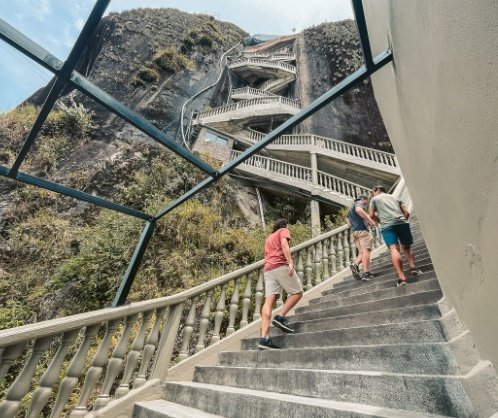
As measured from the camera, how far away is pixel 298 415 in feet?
5.09

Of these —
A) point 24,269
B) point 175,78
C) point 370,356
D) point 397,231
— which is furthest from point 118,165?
point 370,356

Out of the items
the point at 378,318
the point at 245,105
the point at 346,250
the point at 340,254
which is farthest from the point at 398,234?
the point at 245,105

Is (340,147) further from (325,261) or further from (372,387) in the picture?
(372,387)

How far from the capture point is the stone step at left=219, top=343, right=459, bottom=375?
163cm

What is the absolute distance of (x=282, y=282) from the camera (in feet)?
9.93

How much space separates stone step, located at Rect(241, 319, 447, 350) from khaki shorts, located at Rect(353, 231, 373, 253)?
2.10 metres

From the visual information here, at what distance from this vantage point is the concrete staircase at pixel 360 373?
54.9 inches

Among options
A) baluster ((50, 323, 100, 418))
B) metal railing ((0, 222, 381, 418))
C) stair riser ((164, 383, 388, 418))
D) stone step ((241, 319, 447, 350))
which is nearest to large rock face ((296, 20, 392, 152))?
metal railing ((0, 222, 381, 418))

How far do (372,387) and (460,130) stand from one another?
1.52 m

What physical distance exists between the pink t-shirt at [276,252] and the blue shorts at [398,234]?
1.40 meters

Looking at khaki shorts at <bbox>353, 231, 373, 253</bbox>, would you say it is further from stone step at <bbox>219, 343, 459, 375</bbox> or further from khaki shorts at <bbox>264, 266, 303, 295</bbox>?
stone step at <bbox>219, 343, 459, 375</bbox>

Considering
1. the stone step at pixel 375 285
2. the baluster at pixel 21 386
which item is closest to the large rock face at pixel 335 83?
the stone step at pixel 375 285

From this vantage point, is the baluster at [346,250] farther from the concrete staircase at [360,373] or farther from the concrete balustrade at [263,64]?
the concrete balustrade at [263,64]

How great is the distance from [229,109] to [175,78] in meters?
4.42
